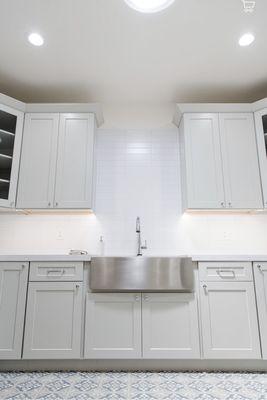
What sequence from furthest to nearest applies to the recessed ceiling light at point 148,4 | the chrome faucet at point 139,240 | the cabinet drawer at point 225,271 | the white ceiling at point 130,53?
the chrome faucet at point 139,240 → the cabinet drawer at point 225,271 → the white ceiling at point 130,53 → the recessed ceiling light at point 148,4

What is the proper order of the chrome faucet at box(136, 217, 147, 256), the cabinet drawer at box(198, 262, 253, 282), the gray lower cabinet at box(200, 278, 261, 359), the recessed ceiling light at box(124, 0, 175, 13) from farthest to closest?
the chrome faucet at box(136, 217, 147, 256) < the cabinet drawer at box(198, 262, 253, 282) < the gray lower cabinet at box(200, 278, 261, 359) < the recessed ceiling light at box(124, 0, 175, 13)

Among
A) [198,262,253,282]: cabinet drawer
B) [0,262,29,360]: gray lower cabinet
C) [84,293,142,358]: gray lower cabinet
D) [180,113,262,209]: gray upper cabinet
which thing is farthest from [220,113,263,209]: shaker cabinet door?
[0,262,29,360]: gray lower cabinet

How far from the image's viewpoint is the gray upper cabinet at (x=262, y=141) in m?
2.49

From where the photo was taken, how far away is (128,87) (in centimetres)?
261

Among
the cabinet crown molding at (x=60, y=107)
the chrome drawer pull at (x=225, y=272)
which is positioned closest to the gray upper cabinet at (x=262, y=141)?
the chrome drawer pull at (x=225, y=272)

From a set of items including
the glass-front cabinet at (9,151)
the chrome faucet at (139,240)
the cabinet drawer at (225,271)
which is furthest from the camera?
the chrome faucet at (139,240)

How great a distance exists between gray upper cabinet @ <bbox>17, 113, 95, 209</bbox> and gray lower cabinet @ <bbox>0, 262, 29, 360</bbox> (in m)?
0.61

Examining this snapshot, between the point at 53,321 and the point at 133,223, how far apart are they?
1189mm

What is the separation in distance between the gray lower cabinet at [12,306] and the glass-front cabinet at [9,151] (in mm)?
627

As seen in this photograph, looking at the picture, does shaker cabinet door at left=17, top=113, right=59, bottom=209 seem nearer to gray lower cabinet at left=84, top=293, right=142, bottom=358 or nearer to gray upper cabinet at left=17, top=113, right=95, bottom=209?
gray upper cabinet at left=17, top=113, right=95, bottom=209

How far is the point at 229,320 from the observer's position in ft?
6.66

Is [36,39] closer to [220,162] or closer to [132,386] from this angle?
[220,162]

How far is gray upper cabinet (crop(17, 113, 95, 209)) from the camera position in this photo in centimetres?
249

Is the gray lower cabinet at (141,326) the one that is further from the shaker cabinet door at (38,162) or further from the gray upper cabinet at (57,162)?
the shaker cabinet door at (38,162)
